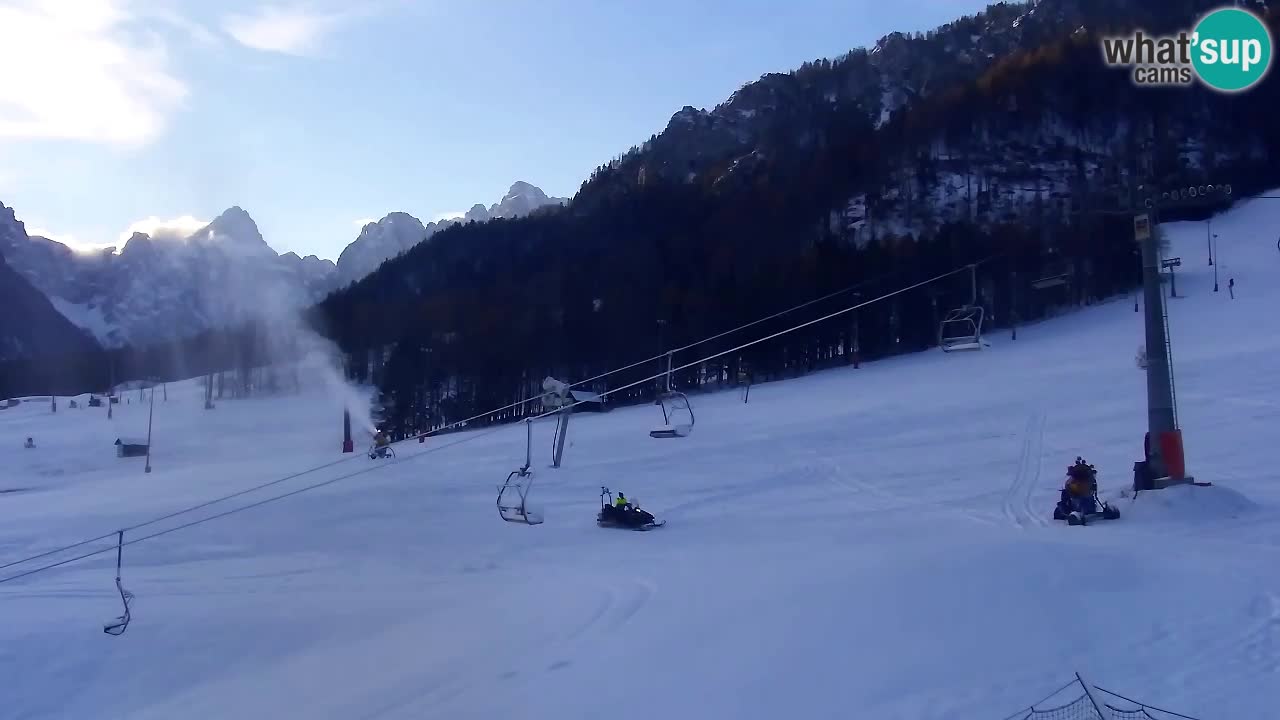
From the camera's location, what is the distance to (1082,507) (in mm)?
12594

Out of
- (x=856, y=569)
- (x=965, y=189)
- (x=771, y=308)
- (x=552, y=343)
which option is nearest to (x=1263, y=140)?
(x=965, y=189)

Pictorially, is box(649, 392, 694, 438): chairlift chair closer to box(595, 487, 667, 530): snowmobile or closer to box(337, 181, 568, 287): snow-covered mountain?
box(595, 487, 667, 530): snowmobile

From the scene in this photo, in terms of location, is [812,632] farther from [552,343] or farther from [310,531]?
[552,343]

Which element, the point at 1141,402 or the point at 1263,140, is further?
the point at 1263,140

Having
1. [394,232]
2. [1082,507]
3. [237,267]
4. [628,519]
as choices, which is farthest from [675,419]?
[237,267]

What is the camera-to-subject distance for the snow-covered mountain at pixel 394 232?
540 ft

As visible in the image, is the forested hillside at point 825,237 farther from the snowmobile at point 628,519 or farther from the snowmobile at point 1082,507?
the snowmobile at point 628,519

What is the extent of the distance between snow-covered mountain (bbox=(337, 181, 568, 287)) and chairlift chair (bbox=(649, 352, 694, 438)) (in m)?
134

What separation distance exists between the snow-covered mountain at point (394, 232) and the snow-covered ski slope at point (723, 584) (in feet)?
467

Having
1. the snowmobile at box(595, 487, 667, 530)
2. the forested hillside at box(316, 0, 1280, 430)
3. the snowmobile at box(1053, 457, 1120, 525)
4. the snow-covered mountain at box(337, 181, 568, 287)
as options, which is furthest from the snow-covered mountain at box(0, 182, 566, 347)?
the snowmobile at box(1053, 457, 1120, 525)

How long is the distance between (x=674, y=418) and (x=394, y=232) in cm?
14976

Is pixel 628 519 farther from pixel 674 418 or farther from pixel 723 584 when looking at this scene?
pixel 674 418

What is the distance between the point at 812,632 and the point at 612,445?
17767 mm

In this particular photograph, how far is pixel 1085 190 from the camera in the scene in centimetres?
6769
